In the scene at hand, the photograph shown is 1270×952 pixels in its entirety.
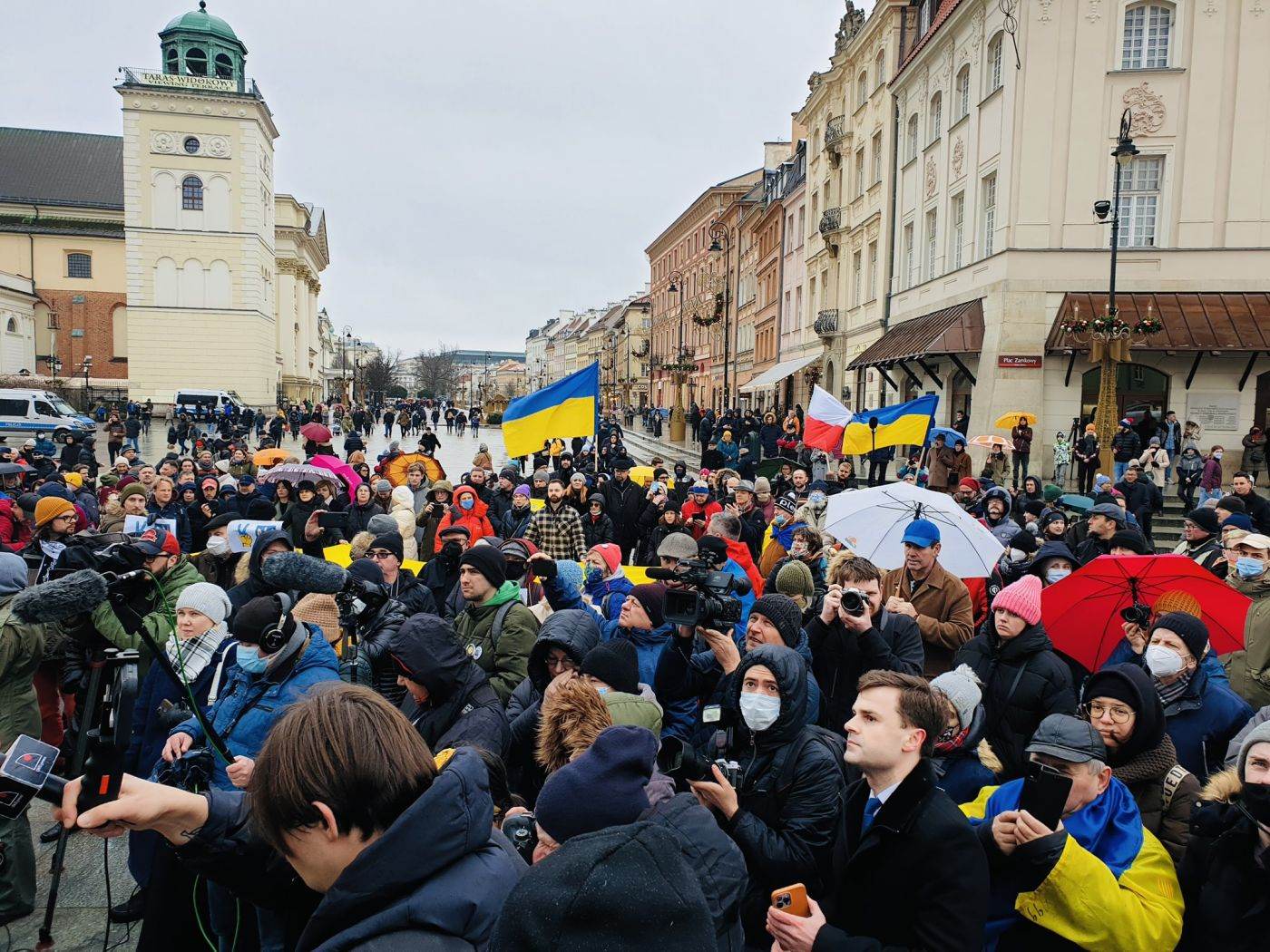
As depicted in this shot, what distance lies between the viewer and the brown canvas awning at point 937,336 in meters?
21.5

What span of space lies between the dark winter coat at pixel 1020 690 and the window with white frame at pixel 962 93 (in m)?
22.9

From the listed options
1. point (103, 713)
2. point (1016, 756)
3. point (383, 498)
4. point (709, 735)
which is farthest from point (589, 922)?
point (383, 498)

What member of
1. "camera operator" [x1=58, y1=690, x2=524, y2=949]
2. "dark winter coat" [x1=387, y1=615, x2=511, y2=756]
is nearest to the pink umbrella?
"dark winter coat" [x1=387, y1=615, x2=511, y2=756]

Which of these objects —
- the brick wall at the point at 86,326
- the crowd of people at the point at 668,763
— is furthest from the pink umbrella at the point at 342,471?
the brick wall at the point at 86,326

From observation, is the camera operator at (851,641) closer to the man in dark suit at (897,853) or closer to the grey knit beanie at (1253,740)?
the man in dark suit at (897,853)

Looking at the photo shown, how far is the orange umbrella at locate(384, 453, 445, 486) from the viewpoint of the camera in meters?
13.1

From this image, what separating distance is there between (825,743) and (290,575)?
2745 millimetres

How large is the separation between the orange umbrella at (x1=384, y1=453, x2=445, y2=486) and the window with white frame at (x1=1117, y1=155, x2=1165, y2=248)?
17.2m

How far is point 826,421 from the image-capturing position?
1337 cm

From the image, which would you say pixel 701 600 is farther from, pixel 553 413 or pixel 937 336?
pixel 937 336

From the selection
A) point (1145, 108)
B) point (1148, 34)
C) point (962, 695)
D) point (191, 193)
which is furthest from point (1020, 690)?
point (191, 193)

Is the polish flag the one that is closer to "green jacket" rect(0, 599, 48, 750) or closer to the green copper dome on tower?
"green jacket" rect(0, 599, 48, 750)

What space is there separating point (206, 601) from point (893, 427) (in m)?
10.6

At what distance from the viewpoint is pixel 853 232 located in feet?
107
